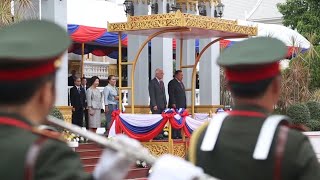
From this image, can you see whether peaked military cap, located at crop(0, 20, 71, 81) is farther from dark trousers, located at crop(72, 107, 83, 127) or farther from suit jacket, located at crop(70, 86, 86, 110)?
dark trousers, located at crop(72, 107, 83, 127)

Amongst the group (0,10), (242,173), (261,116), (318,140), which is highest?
(0,10)

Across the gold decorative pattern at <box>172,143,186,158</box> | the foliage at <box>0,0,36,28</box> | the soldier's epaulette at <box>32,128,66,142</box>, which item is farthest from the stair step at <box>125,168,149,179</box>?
the soldier's epaulette at <box>32,128,66,142</box>

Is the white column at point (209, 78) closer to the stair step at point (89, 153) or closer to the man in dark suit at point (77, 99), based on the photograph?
the man in dark suit at point (77, 99)

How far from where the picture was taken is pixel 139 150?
2619 millimetres

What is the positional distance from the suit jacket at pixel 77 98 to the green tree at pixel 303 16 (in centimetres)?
1239

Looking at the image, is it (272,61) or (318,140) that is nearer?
(272,61)

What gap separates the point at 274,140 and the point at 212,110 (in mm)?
14080

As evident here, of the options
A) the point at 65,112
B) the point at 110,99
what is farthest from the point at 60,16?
the point at 110,99

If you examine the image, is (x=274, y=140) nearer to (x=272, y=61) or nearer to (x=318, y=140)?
(x=272, y=61)

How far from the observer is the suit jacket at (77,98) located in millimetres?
15945

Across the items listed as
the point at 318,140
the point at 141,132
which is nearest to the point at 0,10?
the point at 141,132

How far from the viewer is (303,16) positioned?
90.9 feet

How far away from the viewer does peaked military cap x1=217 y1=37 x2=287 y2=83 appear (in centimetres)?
309

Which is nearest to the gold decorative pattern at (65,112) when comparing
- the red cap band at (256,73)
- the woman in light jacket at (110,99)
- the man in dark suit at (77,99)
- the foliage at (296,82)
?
the man in dark suit at (77,99)
